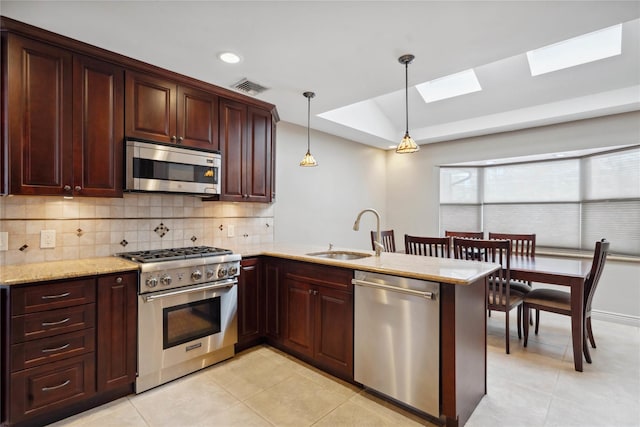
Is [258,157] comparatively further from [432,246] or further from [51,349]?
[51,349]

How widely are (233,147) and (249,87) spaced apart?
59 centimetres

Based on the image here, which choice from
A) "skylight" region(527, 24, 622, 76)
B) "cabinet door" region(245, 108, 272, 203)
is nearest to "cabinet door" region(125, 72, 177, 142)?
"cabinet door" region(245, 108, 272, 203)

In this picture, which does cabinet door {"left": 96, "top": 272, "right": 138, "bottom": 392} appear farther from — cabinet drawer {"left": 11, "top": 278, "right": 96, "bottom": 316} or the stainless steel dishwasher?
the stainless steel dishwasher

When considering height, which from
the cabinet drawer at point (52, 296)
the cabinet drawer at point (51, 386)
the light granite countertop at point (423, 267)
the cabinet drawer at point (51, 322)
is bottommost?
the cabinet drawer at point (51, 386)

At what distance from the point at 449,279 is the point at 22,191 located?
8.75 feet

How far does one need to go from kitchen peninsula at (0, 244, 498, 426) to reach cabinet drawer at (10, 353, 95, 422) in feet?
0.32

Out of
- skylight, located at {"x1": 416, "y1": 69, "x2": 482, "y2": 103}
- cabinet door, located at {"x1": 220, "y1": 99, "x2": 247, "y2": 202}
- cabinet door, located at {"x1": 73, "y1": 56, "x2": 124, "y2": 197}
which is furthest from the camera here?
skylight, located at {"x1": 416, "y1": 69, "x2": 482, "y2": 103}

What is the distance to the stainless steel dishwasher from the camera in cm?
185

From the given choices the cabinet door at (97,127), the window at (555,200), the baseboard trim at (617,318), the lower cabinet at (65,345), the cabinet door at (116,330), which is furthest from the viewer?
the window at (555,200)

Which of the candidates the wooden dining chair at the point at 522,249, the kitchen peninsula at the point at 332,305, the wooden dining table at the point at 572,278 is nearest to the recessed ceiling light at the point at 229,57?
the kitchen peninsula at the point at 332,305

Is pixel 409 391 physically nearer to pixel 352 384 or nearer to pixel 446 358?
pixel 446 358

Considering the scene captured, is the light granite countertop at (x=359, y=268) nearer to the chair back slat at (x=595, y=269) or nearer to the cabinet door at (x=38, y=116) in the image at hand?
the cabinet door at (x=38, y=116)

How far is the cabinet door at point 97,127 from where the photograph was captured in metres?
2.22

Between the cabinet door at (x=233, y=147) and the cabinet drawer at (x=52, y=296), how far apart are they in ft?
4.33
